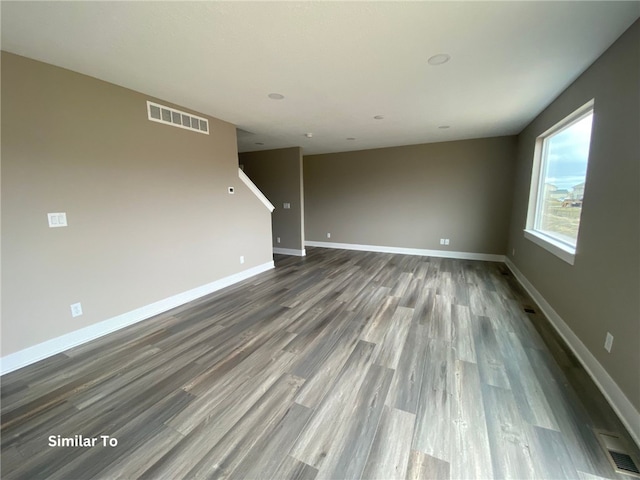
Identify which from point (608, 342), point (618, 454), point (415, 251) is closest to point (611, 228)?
point (608, 342)

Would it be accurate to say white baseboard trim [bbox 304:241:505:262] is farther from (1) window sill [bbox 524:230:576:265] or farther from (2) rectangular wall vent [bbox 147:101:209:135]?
(2) rectangular wall vent [bbox 147:101:209:135]

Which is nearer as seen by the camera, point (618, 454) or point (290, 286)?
point (618, 454)

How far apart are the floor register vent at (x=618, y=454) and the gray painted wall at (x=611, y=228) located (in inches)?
9.8

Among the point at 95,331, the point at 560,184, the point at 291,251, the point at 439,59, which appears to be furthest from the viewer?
the point at 291,251

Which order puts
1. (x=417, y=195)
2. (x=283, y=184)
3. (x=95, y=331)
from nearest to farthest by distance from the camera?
(x=95, y=331) < (x=417, y=195) < (x=283, y=184)

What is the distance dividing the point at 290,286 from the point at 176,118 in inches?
107

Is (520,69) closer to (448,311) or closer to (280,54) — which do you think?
(280,54)

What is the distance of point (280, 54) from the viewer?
6.81 feet

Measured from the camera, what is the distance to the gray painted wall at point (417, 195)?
5270 millimetres

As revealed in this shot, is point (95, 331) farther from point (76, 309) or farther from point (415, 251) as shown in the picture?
point (415, 251)

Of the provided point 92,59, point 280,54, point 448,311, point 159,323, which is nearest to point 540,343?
point 448,311

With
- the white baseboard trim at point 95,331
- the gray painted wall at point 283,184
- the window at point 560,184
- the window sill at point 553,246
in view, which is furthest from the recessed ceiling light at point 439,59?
the gray painted wall at point 283,184

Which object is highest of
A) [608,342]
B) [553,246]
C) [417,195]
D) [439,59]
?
[439,59]

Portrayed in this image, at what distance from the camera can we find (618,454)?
54.1 inches
